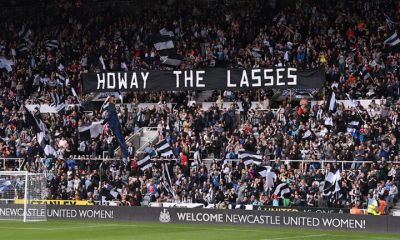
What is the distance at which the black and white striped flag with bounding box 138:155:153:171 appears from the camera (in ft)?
152

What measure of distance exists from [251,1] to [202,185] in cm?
1454

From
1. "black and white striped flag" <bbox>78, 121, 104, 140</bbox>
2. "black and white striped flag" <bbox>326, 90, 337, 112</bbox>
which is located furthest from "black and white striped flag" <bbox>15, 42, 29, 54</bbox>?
"black and white striped flag" <bbox>326, 90, 337, 112</bbox>

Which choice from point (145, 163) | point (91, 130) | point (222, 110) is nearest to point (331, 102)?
point (222, 110)

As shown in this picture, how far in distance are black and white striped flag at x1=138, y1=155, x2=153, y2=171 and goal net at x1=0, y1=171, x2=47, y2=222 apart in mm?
4940

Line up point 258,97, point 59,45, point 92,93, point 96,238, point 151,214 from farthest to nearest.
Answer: point 59,45
point 92,93
point 258,97
point 151,214
point 96,238

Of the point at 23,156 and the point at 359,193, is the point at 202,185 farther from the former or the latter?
the point at 23,156

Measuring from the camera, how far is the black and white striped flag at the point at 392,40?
1841 inches

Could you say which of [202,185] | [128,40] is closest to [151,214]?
[202,185]

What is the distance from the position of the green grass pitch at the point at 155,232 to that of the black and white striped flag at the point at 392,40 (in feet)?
43.0

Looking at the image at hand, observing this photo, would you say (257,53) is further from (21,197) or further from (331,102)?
(21,197)

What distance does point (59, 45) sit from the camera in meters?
58.5

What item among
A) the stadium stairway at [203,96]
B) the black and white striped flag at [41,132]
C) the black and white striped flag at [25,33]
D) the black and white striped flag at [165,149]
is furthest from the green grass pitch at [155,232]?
the black and white striped flag at [25,33]

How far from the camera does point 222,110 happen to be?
158 feet

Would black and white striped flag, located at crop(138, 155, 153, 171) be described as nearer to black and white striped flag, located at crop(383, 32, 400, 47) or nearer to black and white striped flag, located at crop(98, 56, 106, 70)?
black and white striped flag, located at crop(98, 56, 106, 70)
